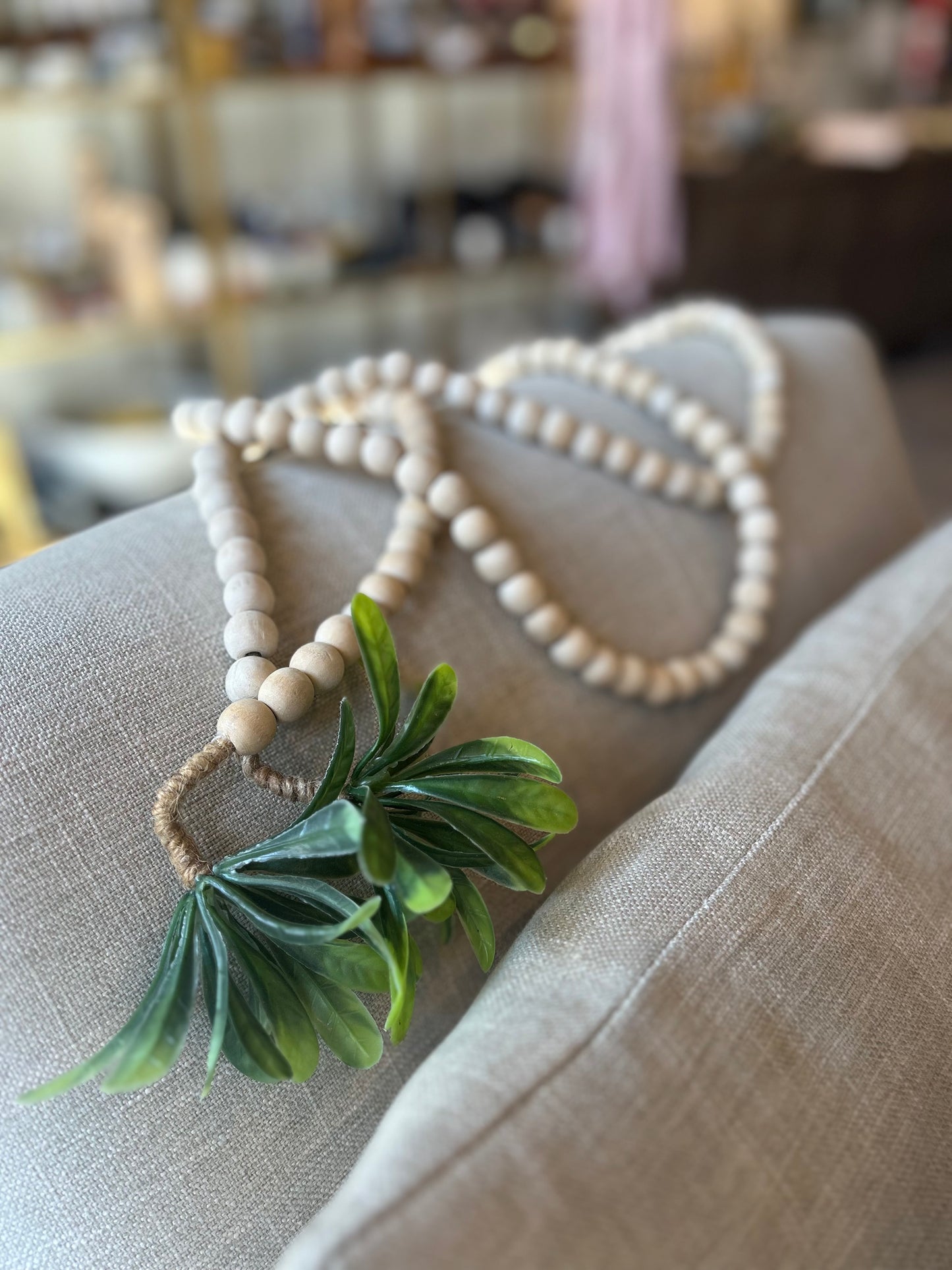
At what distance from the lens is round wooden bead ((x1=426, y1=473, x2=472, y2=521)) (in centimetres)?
55

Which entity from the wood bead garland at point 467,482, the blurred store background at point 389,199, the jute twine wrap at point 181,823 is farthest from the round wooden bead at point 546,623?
the blurred store background at point 389,199

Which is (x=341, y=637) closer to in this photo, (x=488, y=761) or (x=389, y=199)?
(x=488, y=761)

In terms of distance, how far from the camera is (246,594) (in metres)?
0.47

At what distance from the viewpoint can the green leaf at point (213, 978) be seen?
34 centimetres

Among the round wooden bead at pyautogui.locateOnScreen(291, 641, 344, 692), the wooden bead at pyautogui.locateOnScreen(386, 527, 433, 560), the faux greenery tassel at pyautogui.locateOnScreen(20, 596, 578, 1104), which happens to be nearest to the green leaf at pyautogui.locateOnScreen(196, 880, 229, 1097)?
the faux greenery tassel at pyautogui.locateOnScreen(20, 596, 578, 1104)

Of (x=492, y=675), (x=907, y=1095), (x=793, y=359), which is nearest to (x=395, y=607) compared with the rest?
(x=492, y=675)

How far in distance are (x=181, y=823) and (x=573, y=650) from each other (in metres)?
0.25

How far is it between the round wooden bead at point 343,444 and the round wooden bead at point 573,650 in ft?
0.52

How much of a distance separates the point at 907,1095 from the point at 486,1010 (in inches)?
7.0

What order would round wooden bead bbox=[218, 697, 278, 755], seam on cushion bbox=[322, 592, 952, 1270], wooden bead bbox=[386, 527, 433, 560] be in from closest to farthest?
1. seam on cushion bbox=[322, 592, 952, 1270]
2. round wooden bead bbox=[218, 697, 278, 755]
3. wooden bead bbox=[386, 527, 433, 560]

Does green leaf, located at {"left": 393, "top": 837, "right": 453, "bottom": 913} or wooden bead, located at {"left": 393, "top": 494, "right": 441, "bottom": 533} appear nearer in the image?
green leaf, located at {"left": 393, "top": 837, "right": 453, "bottom": 913}

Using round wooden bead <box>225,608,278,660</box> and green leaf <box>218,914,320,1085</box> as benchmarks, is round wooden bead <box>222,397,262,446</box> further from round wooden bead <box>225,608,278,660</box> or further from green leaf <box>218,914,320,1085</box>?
green leaf <box>218,914,320,1085</box>

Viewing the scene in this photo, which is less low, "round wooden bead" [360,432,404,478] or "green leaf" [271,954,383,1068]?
"round wooden bead" [360,432,404,478]

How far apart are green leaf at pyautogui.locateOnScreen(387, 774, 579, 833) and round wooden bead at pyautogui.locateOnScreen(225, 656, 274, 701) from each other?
0.36ft
